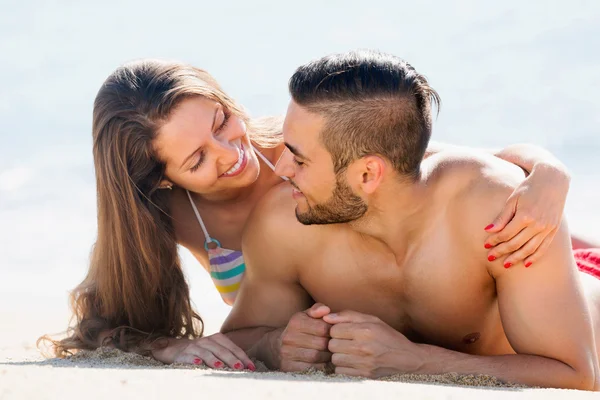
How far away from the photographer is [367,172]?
3.37 m

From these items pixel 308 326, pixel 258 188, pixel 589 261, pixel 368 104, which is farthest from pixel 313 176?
pixel 589 261

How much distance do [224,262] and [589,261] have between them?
6.95 feet

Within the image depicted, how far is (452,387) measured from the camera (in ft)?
9.13

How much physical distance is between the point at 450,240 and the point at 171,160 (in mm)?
1554

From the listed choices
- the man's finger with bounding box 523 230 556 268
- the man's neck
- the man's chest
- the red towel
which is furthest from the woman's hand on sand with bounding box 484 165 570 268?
the red towel

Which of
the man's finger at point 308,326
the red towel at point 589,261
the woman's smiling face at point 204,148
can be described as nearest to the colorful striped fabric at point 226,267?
the woman's smiling face at point 204,148

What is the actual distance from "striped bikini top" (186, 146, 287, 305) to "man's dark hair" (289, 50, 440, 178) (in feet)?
4.60

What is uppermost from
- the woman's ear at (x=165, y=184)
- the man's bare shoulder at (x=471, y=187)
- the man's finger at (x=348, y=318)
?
the man's bare shoulder at (x=471, y=187)

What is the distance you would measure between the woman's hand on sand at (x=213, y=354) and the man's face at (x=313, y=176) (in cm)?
66

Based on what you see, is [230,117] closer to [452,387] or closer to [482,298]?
[482,298]

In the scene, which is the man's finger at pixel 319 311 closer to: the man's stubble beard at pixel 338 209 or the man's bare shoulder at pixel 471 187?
the man's stubble beard at pixel 338 209

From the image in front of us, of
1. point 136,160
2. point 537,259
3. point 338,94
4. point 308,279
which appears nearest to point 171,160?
point 136,160

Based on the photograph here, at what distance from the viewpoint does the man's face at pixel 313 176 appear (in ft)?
10.9

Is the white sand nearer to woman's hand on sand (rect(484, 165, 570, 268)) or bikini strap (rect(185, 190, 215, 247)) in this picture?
woman's hand on sand (rect(484, 165, 570, 268))
